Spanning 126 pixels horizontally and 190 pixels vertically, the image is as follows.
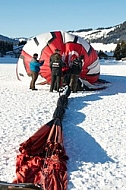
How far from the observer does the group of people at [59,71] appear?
11.7m

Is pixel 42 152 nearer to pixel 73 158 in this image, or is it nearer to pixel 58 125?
pixel 73 158

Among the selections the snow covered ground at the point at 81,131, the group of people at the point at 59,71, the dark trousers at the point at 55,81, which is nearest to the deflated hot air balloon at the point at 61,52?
the group of people at the point at 59,71

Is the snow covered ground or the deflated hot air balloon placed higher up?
the deflated hot air balloon

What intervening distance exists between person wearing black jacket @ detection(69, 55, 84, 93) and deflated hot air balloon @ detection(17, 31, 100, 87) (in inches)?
16.6

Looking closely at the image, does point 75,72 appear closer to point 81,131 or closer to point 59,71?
point 59,71

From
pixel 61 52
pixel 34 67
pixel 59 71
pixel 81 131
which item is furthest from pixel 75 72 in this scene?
pixel 81 131

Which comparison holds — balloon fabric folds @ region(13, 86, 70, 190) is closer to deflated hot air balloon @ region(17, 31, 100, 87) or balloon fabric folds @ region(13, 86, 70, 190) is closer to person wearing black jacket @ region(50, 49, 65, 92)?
person wearing black jacket @ region(50, 49, 65, 92)

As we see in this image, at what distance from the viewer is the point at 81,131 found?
7.16m

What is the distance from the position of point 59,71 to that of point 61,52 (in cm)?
100

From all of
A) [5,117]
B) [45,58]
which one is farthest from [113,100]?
[5,117]

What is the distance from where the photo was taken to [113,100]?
436 inches

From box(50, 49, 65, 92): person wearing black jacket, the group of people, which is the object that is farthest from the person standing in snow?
box(50, 49, 65, 92): person wearing black jacket

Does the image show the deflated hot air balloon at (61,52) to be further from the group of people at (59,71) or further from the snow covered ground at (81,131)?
the snow covered ground at (81,131)

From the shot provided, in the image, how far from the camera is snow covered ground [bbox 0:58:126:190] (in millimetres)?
4945
